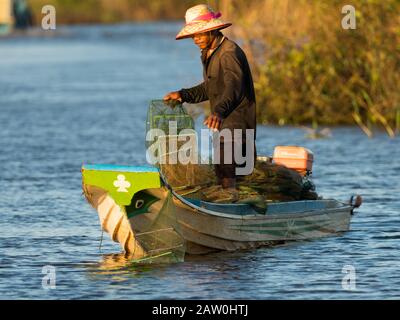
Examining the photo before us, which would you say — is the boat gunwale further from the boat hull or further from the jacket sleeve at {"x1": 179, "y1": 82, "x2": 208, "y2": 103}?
the jacket sleeve at {"x1": 179, "y1": 82, "x2": 208, "y2": 103}

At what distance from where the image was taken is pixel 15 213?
53.2 feet

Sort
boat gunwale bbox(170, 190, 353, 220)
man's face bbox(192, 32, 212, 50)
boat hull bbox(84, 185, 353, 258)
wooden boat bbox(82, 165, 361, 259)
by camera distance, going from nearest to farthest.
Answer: wooden boat bbox(82, 165, 361, 259) < boat hull bbox(84, 185, 353, 258) < boat gunwale bbox(170, 190, 353, 220) < man's face bbox(192, 32, 212, 50)

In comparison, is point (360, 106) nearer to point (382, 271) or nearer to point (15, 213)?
point (15, 213)

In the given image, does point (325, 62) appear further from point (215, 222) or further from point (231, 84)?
point (215, 222)

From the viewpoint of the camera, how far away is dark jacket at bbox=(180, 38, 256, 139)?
1276 cm

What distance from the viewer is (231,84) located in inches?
503

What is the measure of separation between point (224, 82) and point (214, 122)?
0.55 meters

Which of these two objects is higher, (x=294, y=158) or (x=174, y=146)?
(x=174, y=146)

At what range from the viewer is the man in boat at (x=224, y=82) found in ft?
41.9

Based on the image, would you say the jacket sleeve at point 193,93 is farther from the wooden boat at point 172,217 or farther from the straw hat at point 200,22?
the wooden boat at point 172,217


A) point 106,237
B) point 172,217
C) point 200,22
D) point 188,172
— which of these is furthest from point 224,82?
point 106,237

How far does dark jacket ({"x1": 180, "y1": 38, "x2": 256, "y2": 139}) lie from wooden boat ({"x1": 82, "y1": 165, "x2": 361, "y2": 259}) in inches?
32.9

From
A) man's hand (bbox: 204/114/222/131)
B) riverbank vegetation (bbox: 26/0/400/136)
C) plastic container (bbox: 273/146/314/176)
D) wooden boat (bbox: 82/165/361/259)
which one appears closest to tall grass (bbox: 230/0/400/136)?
riverbank vegetation (bbox: 26/0/400/136)
